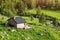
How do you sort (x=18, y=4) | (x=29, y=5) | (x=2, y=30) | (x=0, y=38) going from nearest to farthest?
(x=0, y=38) < (x=2, y=30) < (x=18, y=4) < (x=29, y=5)

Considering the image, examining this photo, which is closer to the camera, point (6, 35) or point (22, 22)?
point (6, 35)

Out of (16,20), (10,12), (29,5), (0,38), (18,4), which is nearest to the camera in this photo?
(0,38)

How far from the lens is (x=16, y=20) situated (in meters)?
58.4

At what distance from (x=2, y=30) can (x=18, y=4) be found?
56137 millimetres

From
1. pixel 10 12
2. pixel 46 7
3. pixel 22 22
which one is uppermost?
pixel 22 22

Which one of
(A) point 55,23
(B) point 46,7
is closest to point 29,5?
(B) point 46,7

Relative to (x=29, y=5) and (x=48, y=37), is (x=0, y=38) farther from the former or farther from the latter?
(x=29, y=5)

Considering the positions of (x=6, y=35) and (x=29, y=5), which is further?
(x=29, y=5)

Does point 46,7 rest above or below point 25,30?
below

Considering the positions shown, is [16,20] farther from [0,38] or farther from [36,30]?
[0,38]

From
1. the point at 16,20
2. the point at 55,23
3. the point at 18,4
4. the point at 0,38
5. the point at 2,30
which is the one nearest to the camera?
the point at 0,38

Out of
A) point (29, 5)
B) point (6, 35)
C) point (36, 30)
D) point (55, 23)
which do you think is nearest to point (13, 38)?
point (6, 35)

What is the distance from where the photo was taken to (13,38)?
50.2 meters

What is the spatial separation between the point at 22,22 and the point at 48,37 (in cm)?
818
